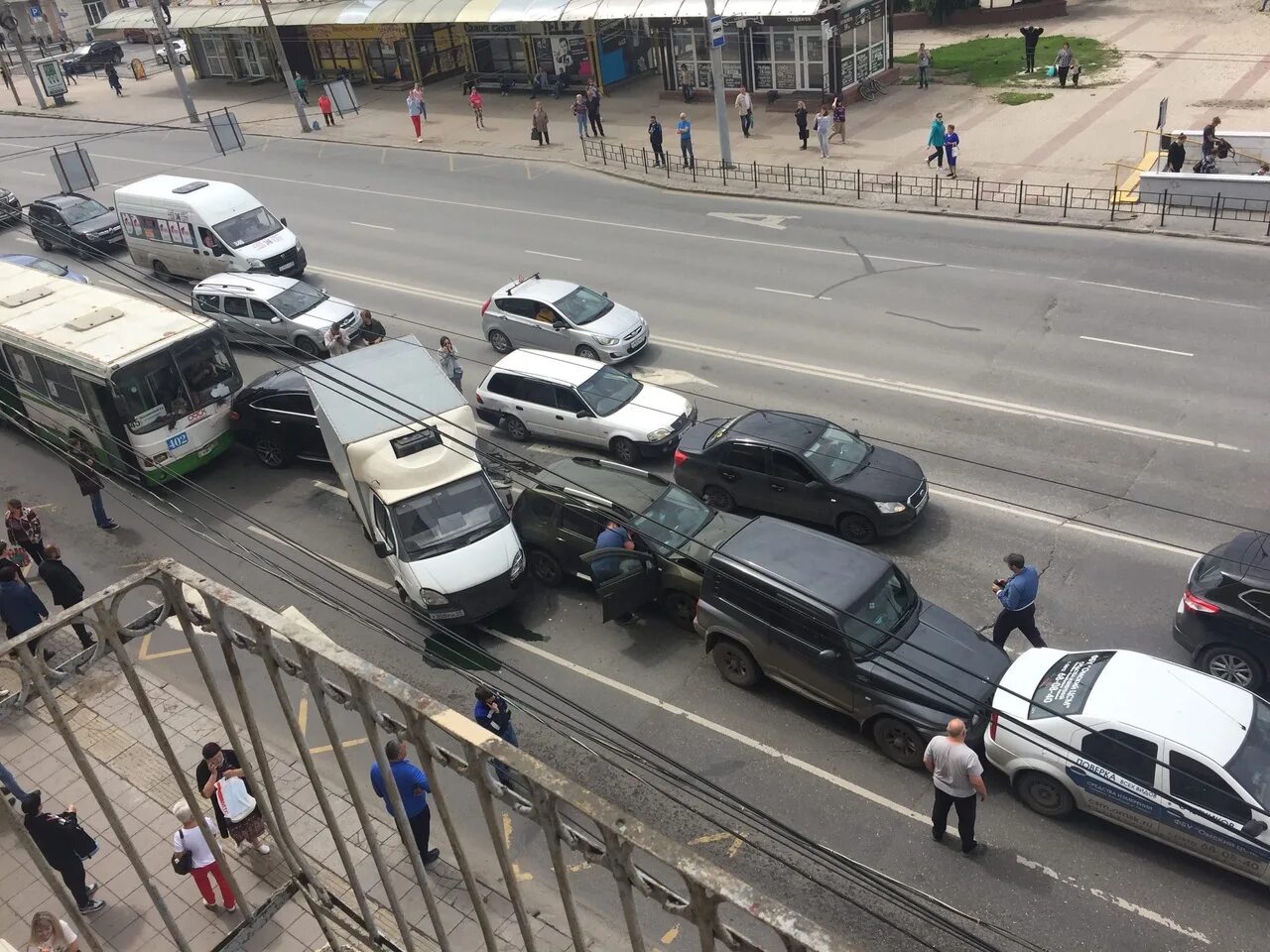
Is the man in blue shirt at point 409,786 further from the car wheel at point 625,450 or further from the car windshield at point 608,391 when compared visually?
the car windshield at point 608,391

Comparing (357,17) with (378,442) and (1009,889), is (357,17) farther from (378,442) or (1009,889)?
(1009,889)

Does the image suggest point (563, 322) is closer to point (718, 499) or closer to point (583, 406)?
point (583, 406)

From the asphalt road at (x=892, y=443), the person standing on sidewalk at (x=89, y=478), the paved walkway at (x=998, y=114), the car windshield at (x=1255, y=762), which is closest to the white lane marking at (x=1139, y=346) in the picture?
the asphalt road at (x=892, y=443)

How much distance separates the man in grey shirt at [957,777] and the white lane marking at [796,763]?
617mm

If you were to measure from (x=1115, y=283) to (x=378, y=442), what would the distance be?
50.1 ft

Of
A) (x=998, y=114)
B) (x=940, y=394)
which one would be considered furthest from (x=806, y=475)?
(x=998, y=114)

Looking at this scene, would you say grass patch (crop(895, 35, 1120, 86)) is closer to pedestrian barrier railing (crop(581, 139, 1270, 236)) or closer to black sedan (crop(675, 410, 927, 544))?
pedestrian barrier railing (crop(581, 139, 1270, 236))

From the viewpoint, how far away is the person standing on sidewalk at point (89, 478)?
16.4m

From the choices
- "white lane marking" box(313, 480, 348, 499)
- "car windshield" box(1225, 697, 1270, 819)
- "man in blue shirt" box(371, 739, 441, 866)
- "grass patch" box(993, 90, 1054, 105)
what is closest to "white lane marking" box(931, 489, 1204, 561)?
"car windshield" box(1225, 697, 1270, 819)

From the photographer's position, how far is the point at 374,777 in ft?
26.7

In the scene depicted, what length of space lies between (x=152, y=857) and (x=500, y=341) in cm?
Answer: 1333

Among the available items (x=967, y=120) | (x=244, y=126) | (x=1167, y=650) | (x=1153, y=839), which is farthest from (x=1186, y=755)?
(x=244, y=126)

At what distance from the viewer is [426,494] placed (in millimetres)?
14047

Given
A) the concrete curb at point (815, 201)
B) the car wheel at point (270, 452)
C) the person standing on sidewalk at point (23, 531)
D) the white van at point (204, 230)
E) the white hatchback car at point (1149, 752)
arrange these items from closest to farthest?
the white hatchback car at point (1149, 752), the person standing on sidewalk at point (23, 531), the car wheel at point (270, 452), the concrete curb at point (815, 201), the white van at point (204, 230)
